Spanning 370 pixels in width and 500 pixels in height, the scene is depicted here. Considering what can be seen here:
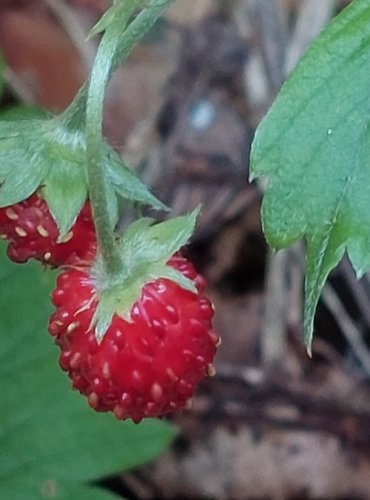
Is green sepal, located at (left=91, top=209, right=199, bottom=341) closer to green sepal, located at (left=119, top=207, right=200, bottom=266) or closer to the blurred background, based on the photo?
green sepal, located at (left=119, top=207, right=200, bottom=266)

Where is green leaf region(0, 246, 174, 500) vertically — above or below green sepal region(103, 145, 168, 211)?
below

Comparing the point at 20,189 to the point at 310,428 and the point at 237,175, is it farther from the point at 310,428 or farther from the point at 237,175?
the point at 237,175

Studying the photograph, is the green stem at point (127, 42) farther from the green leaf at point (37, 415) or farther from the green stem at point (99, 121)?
the green leaf at point (37, 415)

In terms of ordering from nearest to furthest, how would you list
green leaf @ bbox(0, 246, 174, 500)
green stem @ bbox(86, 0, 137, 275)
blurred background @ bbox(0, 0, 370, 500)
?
green stem @ bbox(86, 0, 137, 275) < green leaf @ bbox(0, 246, 174, 500) < blurred background @ bbox(0, 0, 370, 500)

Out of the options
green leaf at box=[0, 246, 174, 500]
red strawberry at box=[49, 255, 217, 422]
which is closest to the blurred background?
green leaf at box=[0, 246, 174, 500]

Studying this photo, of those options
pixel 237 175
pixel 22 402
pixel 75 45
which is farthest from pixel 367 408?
pixel 75 45

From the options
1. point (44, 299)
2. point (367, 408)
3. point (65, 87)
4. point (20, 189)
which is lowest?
point (367, 408)

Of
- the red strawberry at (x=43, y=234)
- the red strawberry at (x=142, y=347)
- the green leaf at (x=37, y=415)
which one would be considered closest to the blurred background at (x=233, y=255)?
the green leaf at (x=37, y=415)
